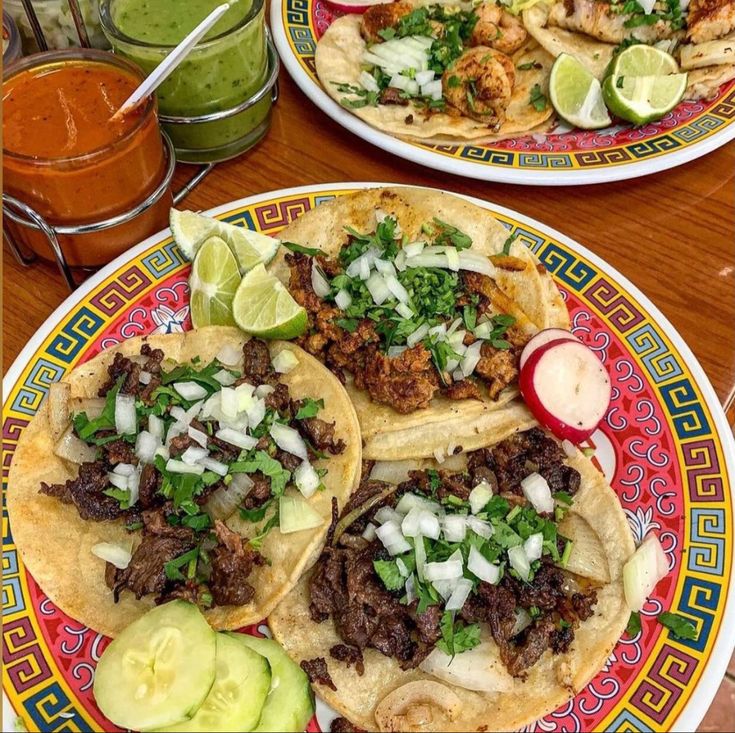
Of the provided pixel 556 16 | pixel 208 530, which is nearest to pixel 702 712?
pixel 208 530

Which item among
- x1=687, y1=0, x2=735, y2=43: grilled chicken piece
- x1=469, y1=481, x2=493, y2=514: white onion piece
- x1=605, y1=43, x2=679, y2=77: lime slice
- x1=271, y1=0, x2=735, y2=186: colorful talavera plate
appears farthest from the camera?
x1=687, y1=0, x2=735, y2=43: grilled chicken piece

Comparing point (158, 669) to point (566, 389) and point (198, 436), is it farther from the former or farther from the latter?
point (566, 389)

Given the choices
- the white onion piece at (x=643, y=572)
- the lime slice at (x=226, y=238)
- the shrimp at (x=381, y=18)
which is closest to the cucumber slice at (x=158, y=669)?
the white onion piece at (x=643, y=572)

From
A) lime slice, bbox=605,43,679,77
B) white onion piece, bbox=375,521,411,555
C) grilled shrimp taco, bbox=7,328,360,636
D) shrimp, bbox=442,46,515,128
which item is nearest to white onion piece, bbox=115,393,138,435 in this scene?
grilled shrimp taco, bbox=7,328,360,636

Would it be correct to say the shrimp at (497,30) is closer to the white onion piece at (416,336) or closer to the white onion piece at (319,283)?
the white onion piece at (319,283)

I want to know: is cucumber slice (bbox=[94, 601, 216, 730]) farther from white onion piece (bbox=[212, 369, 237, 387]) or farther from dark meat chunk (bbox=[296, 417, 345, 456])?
white onion piece (bbox=[212, 369, 237, 387])

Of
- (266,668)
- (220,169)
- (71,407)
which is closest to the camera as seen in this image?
(266,668)

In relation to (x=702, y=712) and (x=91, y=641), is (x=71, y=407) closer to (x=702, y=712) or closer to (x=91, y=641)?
(x=91, y=641)

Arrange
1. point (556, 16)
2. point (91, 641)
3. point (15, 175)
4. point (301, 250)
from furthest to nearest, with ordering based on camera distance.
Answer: point (556, 16), point (301, 250), point (15, 175), point (91, 641)
